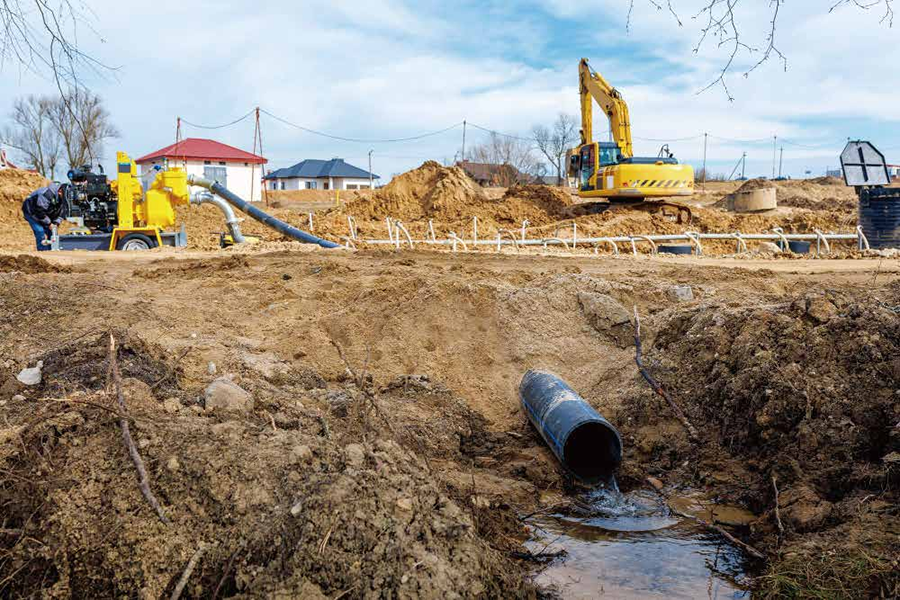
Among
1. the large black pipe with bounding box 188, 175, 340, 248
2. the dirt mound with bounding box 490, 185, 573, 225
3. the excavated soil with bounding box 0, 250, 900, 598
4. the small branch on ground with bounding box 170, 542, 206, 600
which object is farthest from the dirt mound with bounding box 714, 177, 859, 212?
the small branch on ground with bounding box 170, 542, 206, 600

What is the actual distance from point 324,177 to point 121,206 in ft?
187

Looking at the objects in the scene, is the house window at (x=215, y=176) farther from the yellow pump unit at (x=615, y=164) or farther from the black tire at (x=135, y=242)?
the yellow pump unit at (x=615, y=164)

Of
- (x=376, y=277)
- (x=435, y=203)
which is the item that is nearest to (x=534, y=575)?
(x=376, y=277)

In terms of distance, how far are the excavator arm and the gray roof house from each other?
4765cm

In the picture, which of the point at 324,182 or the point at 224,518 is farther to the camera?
the point at 324,182

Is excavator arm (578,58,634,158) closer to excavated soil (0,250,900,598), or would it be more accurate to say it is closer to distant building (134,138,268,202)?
excavated soil (0,250,900,598)

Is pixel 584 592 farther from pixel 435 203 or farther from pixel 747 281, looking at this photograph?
pixel 435 203

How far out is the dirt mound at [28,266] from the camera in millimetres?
10167

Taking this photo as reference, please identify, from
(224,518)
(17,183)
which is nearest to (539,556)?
(224,518)

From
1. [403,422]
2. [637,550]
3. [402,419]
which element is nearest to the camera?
[637,550]

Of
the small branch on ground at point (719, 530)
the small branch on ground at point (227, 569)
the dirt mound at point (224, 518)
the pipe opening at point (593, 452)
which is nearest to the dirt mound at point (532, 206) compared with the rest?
the pipe opening at point (593, 452)

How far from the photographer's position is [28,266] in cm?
1033

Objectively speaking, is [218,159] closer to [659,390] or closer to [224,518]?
[659,390]

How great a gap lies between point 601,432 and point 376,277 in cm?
452
